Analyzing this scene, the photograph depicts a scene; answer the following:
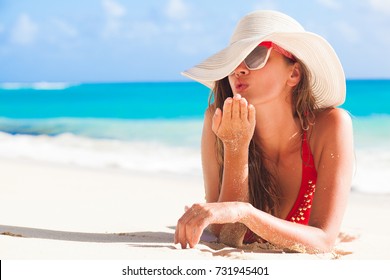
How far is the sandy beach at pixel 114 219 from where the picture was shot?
10.2 ft

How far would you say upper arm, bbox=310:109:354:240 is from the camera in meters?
3.19

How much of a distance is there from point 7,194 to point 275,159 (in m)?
2.86

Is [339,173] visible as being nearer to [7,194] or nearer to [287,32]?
[287,32]

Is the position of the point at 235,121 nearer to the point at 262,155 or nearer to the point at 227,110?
the point at 227,110

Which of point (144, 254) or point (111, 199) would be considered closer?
point (144, 254)

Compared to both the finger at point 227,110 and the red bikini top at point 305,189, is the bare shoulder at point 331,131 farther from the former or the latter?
the finger at point 227,110

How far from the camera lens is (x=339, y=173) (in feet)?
10.7

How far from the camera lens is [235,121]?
3.07m

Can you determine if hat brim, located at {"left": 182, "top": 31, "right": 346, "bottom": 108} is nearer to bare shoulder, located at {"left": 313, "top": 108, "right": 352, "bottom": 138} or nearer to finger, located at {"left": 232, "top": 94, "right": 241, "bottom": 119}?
bare shoulder, located at {"left": 313, "top": 108, "right": 352, "bottom": 138}

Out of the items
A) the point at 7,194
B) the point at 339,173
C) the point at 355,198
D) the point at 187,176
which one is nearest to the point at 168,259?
the point at 339,173

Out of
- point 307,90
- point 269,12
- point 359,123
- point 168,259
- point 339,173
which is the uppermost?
point 359,123

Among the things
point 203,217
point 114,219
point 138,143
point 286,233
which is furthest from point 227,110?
point 138,143

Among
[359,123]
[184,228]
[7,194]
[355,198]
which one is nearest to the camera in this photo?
[184,228]

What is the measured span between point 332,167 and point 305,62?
61 cm
